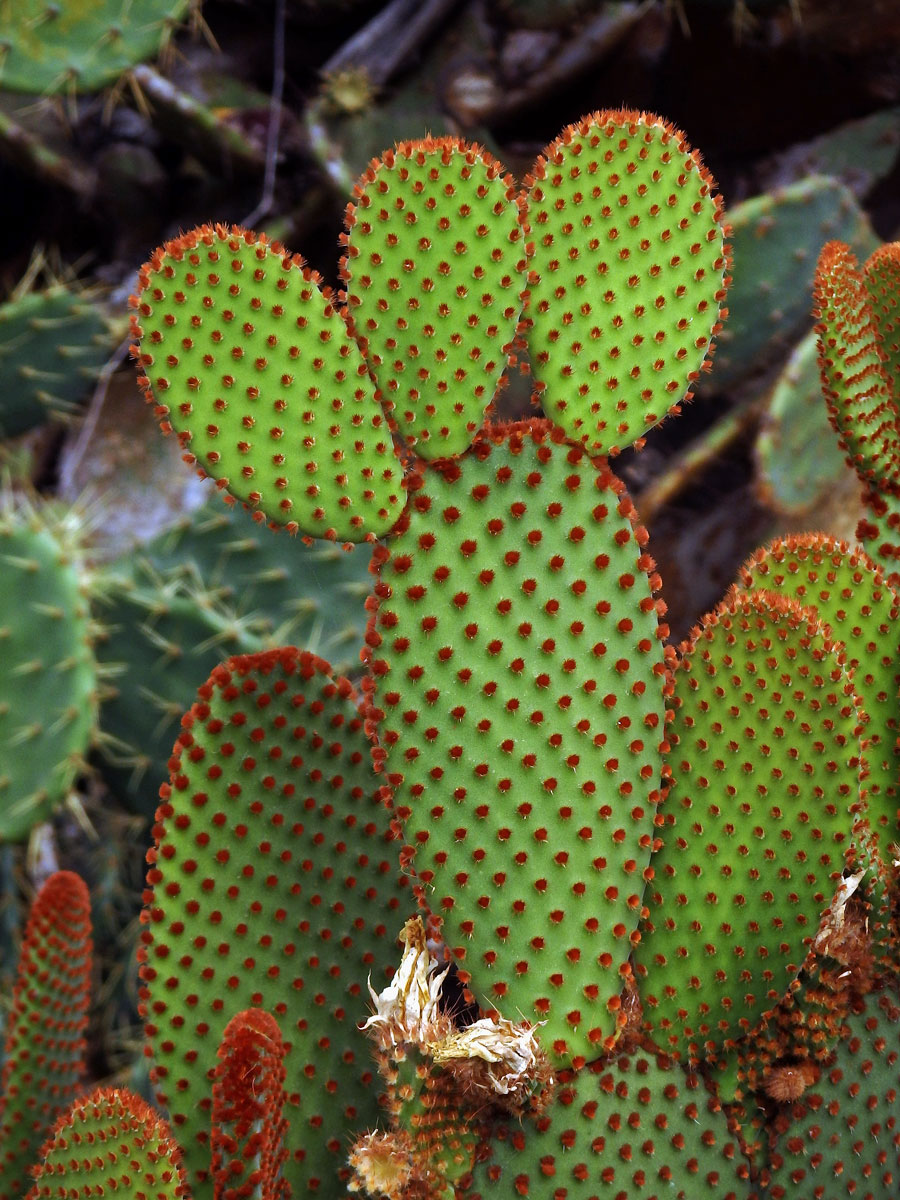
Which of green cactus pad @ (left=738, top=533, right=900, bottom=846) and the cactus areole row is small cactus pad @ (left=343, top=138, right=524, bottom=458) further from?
green cactus pad @ (left=738, top=533, right=900, bottom=846)

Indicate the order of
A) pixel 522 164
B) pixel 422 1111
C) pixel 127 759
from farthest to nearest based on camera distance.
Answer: pixel 522 164, pixel 127 759, pixel 422 1111

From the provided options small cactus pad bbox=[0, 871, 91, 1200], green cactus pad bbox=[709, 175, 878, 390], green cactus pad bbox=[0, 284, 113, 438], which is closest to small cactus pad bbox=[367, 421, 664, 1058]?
small cactus pad bbox=[0, 871, 91, 1200]

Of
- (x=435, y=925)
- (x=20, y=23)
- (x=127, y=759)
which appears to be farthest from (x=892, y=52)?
(x=435, y=925)

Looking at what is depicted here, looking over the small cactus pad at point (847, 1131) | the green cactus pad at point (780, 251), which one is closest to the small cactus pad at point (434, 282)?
the small cactus pad at point (847, 1131)

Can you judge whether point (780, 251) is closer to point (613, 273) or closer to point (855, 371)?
point (855, 371)

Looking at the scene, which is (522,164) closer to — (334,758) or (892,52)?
(892,52)

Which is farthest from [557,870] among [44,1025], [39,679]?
[39,679]
